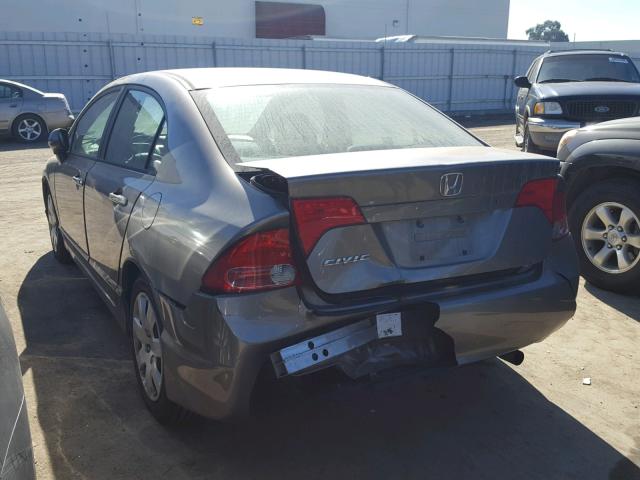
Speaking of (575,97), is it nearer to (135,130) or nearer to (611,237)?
(611,237)

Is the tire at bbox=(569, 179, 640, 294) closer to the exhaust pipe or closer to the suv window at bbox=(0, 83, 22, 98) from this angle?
the exhaust pipe

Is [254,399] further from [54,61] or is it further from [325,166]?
[54,61]

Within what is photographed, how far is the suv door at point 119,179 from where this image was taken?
128 inches

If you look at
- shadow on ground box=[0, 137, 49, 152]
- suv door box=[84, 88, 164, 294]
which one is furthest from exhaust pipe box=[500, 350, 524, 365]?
shadow on ground box=[0, 137, 49, 152]

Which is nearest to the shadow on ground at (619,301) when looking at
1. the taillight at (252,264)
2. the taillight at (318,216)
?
the taillight at (318,216)

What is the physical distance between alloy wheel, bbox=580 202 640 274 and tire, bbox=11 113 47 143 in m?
12.9

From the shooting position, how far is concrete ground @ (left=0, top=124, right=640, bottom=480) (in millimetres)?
2732

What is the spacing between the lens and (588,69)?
9992 mm

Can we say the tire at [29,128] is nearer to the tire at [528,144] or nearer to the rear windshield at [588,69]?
the tire at [528,144]

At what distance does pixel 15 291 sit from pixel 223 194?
309 cm

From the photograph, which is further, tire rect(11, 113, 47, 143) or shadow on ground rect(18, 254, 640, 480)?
tire rect(11, 113, 47, 143)

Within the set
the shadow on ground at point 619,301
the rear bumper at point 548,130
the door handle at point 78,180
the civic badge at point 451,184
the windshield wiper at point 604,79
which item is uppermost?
the windshield wiper at point 604,79

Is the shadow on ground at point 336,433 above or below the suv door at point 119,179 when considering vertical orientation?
below

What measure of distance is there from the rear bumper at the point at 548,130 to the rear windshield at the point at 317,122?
555 centimetres
